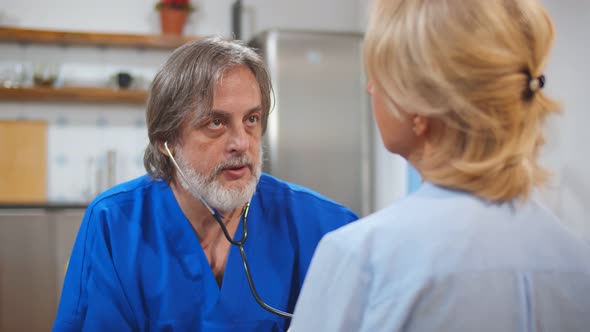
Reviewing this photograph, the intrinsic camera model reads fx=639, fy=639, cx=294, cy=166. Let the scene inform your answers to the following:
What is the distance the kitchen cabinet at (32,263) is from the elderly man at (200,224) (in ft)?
6.30

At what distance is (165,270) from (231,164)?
259mm

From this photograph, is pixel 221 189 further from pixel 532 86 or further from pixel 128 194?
pixel 532 86

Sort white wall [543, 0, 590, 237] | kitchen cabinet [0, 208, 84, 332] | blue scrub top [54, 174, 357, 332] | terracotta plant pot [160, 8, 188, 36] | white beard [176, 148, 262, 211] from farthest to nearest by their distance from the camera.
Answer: terracotta plant pot [160, 8, 188, 36]
kitchen cabinet [0, 208, 84, 332]
white wall [543, 0, 590, 237]
white beard [176, 148, 262, 211]
blue scrub top [54, 174, 357, 332]

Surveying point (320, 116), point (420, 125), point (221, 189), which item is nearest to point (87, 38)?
point (320, 116)

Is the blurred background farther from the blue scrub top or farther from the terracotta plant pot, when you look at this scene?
the blue scrub top

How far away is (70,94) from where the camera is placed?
11.6 feet

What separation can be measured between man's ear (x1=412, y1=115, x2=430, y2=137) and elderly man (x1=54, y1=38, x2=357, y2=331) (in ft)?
1.97

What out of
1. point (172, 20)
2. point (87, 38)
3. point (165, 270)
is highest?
point (172, 20)

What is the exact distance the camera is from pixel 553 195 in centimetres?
241

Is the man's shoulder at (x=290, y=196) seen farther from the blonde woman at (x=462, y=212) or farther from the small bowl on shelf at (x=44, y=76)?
the small bowl on shelf at (x=44, y=76)

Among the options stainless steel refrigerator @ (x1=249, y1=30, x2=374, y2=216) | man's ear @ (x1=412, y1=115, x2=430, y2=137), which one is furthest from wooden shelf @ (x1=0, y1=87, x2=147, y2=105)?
man's ear @ (x1=412, y1=115, x2=430, y2=137)

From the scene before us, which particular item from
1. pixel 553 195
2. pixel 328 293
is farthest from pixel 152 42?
pixel 328 293

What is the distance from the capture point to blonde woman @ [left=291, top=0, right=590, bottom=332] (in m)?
0.64

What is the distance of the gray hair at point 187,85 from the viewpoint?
4.42 ft
